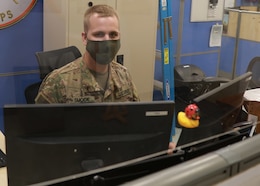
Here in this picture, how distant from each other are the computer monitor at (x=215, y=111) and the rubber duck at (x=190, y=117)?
0.02 metres

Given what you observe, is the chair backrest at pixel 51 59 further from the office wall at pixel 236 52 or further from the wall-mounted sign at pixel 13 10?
the office wall at pixel 236 52

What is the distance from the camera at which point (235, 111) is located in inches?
56.6

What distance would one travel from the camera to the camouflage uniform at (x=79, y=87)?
194 centimetres

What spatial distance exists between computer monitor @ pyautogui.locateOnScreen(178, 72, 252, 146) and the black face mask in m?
0.85

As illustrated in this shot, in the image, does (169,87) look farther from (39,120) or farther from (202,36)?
(39,120)

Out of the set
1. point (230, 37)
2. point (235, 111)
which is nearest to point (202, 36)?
point (230, 37)

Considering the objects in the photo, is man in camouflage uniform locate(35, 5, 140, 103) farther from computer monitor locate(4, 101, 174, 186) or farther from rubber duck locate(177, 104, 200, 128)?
computer monitor locate(4, 101, 174, 186)

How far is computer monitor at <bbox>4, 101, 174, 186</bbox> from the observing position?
1.04 meters

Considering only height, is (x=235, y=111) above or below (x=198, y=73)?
above

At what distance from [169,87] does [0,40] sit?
1.62 meters

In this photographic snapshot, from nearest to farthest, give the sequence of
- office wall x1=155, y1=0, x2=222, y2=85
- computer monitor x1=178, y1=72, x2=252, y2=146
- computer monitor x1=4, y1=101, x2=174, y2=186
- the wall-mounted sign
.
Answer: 1. computer monitor x1=4, y1=101, x2=174, y2=186
2. computer monitor x1=178, y1=72, x2=252, y2=146
3. the wall-mounted sign
4. office wall x1=155, y1=0, x2=222, y2=85

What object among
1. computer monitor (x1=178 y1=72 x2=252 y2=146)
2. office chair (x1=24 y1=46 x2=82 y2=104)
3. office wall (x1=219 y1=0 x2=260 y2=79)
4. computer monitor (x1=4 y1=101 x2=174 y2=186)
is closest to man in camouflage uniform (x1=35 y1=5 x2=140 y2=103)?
office chair (x1=24 y1=46 x2=82 y2=104)

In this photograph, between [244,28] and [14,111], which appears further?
[244,28]

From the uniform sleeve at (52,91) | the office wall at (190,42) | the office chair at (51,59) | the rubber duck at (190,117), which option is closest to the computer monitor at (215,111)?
the rubber duck at (190,117)
